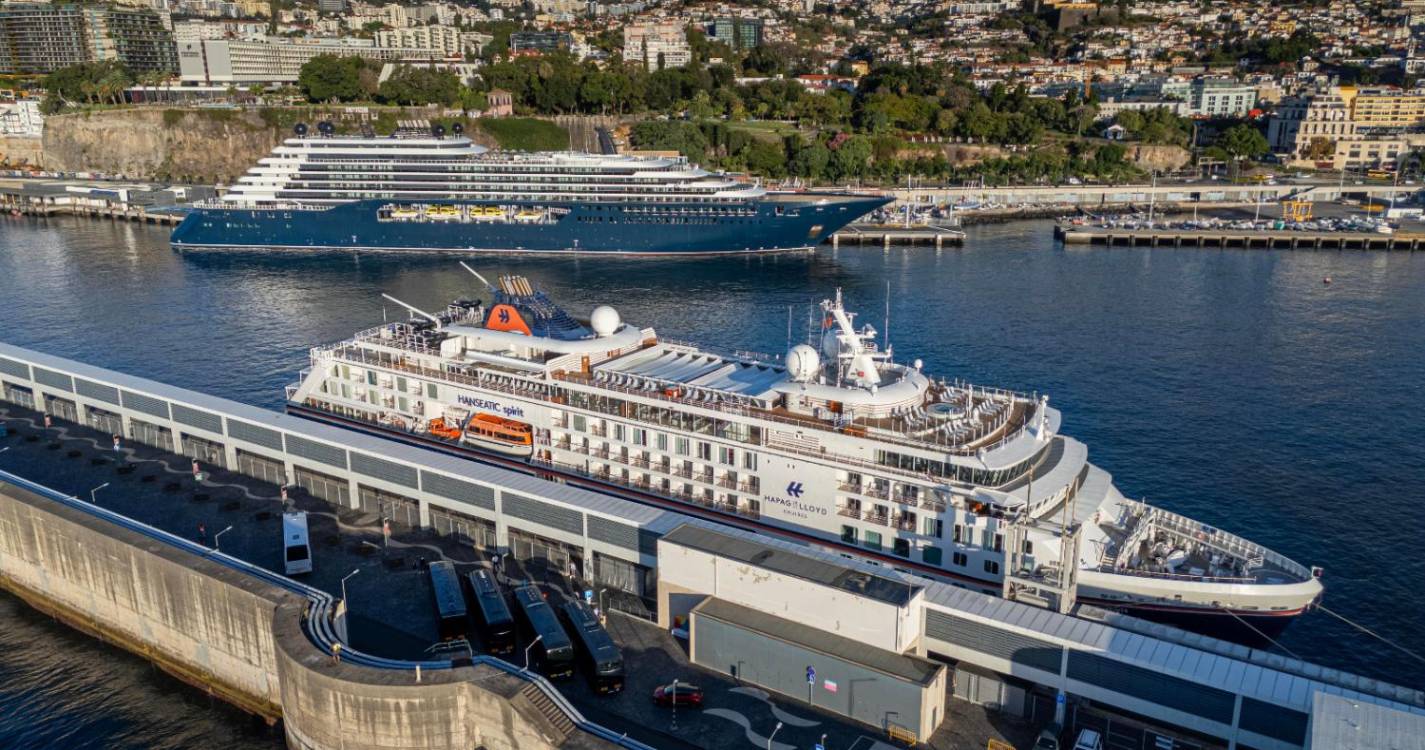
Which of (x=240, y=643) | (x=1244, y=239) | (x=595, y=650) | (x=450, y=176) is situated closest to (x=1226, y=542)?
(x=595, y=650)

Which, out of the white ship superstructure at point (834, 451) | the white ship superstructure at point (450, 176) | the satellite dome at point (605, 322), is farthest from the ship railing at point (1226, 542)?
the white ship superstructure at point (450, 176)

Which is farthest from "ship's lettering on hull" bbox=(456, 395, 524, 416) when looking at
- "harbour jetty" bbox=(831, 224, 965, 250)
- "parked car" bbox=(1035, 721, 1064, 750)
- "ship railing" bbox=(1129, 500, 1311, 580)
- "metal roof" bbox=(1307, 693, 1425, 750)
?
"harbour jetty" bbox=(831, 224, 965, 250)

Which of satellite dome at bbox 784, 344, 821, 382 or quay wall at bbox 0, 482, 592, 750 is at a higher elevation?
satellite dome at bbox 784, 344, 821, 382

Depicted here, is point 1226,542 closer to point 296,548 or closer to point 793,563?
point 793,563

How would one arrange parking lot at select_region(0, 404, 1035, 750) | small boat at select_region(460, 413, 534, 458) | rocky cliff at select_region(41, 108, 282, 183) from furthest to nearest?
rocky cliff at select_region(41, 108, 282, 183)
small boat at select_region(460, 413, 534, 458)
parking lot at select_region(0, 404, 1035, 750)

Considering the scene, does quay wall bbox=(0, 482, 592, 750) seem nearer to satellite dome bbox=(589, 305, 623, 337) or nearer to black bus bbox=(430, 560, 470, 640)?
black bus bbox=(430, 560, 470, 640)

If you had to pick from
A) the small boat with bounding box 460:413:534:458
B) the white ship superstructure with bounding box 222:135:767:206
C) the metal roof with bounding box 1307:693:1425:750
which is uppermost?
the white ship superstructure with bounding box 222:135:767:206
